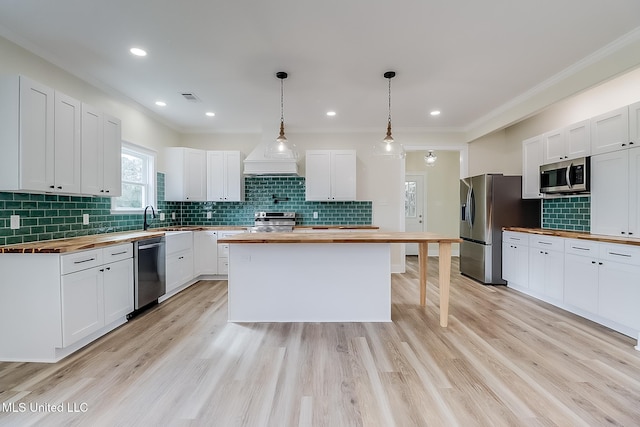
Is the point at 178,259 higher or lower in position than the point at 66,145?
lower

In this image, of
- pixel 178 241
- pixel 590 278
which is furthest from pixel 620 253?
pixel 178 241

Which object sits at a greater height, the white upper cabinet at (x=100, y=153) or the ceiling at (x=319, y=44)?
the ceiling at (x=319, y=44)

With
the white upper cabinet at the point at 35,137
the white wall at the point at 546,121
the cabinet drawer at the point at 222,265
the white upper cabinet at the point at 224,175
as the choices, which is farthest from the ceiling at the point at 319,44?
the cabinet drawer at the point at 222,265

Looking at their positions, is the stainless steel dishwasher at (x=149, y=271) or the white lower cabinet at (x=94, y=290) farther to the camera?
the stainless steel dishwasher at (x=149, y=271)

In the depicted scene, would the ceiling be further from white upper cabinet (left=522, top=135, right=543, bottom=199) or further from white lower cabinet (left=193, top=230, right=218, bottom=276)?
white lower cabinet (left=193, top=230, right=218, bottom=276)

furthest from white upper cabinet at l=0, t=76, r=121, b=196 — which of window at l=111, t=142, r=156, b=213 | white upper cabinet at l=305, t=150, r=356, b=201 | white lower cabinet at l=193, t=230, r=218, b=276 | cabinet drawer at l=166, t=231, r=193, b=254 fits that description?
white upper cabinet at l=305, t=150, r=356, b=201

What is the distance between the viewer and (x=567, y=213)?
373cm

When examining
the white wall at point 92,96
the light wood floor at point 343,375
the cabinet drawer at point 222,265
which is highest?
the white wall at point 92,96

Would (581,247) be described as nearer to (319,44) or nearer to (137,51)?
(319,44)

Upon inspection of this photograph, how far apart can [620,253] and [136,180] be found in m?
→ 5.78

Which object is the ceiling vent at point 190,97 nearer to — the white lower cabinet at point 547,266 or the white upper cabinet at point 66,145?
the white upper cabinet at point 66,145

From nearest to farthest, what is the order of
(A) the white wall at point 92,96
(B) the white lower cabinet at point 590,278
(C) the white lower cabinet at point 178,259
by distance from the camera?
(A) the white wall at point 92,96 < (B) the white lower cabinet at point 590,278 < (C) the white lower cabinet at point 178,259

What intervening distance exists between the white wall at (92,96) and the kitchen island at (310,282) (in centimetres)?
231

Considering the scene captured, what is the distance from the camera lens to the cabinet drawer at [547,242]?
3.26 metres
